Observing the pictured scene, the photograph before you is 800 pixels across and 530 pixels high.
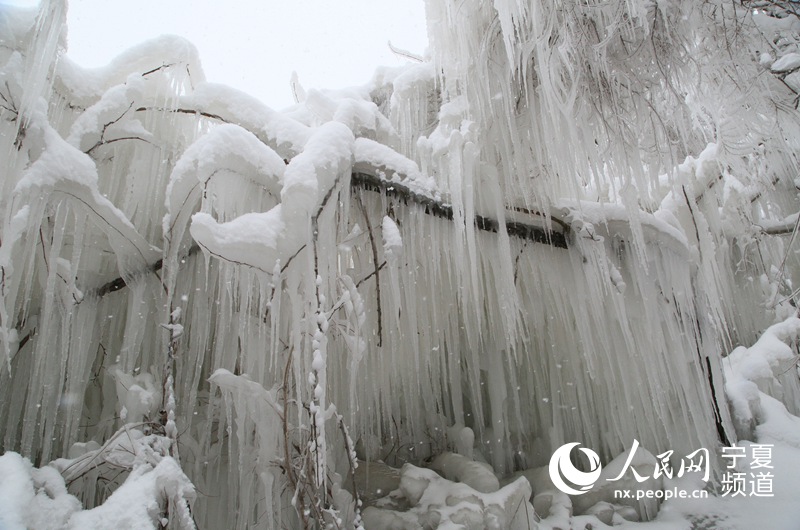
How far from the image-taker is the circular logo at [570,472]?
10.1ft

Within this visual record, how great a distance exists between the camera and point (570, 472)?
3.32 metres

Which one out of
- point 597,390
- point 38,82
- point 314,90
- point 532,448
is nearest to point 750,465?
point 597,390

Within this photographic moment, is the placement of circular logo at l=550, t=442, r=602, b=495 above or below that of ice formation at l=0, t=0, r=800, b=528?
below

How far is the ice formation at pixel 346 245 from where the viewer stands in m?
2.04

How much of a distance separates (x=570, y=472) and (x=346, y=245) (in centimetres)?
237

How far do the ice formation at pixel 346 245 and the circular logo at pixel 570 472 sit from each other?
14 centimetres

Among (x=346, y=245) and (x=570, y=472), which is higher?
(x=346, y=245)

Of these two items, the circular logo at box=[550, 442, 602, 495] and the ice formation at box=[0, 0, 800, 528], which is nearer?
the ice formation at box=[0, 0, 800, 528]

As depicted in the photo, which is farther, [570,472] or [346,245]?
[570,472]

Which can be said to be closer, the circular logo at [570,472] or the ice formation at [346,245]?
the ice formation at [346,245]

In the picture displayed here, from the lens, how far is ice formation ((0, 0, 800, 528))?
2.04m

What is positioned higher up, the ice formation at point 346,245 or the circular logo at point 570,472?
the ice formation at point 346,245

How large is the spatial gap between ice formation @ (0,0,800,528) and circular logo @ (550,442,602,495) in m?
0.14

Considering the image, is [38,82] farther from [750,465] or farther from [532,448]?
[750,465]
